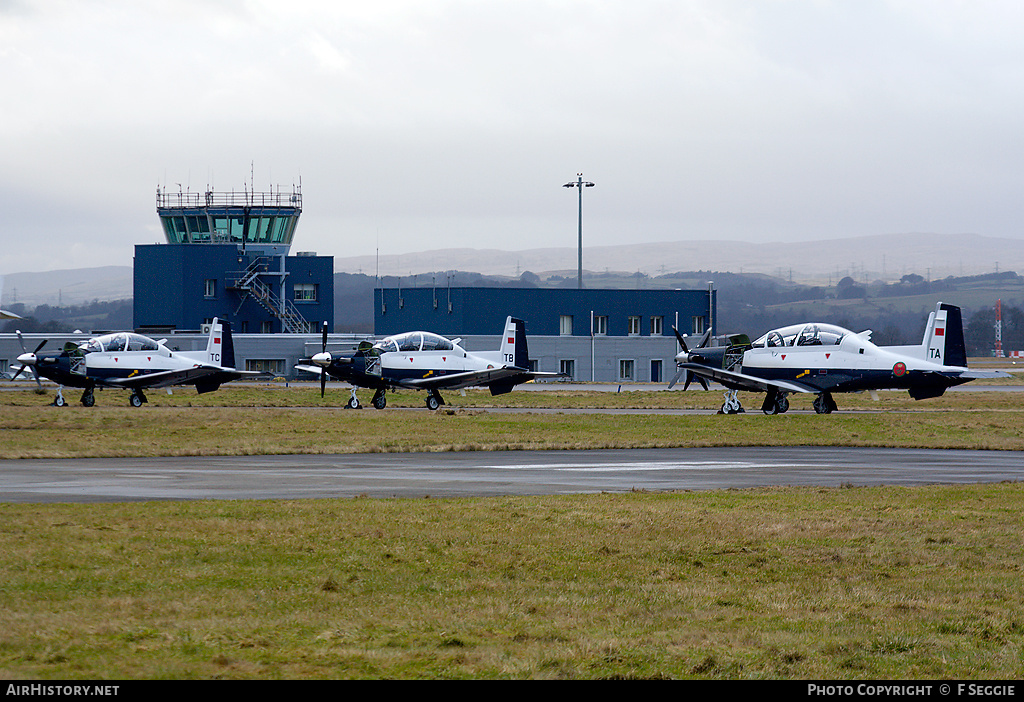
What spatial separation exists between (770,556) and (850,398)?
147 ft

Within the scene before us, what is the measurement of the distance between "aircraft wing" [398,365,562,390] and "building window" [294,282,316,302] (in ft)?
139

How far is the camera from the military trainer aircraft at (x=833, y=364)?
3747cm

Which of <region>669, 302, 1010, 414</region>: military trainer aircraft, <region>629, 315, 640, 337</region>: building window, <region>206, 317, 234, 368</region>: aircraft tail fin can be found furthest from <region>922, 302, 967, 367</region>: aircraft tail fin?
<region>629, 315, 640, 337</region>: building window

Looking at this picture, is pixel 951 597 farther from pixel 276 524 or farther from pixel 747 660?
pixel 276 524

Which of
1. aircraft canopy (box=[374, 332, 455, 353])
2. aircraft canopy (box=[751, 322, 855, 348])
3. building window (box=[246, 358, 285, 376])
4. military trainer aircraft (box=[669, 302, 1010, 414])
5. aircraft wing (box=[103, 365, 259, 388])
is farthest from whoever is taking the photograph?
building window (box=[246, 358, 285, 376])

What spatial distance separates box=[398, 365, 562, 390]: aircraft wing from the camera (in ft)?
142

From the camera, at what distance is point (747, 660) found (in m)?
7.49

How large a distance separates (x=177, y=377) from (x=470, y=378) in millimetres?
12551

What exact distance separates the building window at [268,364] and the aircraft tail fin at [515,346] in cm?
3222

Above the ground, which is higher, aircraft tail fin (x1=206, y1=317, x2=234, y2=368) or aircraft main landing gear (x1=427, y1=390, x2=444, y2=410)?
aircraft tail fin (x1=206, y1=317, x2=234, y2=368)

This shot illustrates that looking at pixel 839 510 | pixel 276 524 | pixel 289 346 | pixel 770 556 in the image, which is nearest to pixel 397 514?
pixel 276 524

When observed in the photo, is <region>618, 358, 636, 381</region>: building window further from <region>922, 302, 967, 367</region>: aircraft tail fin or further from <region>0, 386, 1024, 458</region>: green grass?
<region>922, 302, 967, 367</region>: aircraft tail fin

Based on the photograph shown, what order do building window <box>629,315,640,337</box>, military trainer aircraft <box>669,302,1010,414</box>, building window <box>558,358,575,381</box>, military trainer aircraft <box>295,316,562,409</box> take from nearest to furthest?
military trainer aircraft <box>669,302,1010,414</box> < military trainer aircraft <box>295,316,562,409</box> < building window <box>558,358,575,381</box> < building window <box>629,315,640,337</box>

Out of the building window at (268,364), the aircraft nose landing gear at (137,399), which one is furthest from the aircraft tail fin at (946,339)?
the building window at (268,364)
